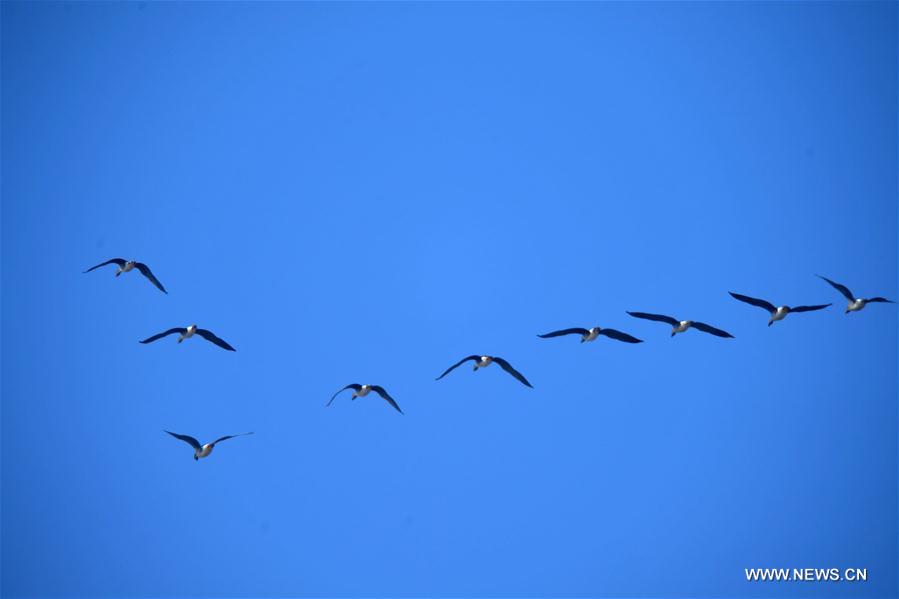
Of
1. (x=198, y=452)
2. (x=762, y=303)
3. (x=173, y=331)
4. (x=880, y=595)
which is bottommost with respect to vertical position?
(x=198, y=452)

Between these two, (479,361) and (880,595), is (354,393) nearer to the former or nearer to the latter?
(479,361)

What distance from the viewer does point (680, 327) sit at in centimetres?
4094

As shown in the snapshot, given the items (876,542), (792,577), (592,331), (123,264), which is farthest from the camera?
(876,542)

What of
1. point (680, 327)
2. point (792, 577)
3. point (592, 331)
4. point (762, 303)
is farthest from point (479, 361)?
point (792, 577)

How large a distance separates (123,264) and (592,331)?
60.4 ft

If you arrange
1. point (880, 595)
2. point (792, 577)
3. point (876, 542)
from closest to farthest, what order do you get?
point (792, 577), point (880, 595), point (876, 542)

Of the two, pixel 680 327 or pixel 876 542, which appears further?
pixel 876 542

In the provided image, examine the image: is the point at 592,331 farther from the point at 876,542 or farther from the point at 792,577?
the point at 876,542

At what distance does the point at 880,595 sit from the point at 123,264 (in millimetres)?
77902

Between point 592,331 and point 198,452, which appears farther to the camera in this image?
point 198,452

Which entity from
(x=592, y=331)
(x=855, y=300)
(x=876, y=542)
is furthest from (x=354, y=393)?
(x=876, y=542)

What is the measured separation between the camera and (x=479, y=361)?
4053cm

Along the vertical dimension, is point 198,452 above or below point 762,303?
below

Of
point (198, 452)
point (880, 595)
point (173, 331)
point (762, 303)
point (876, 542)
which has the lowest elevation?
point (198, 452)
